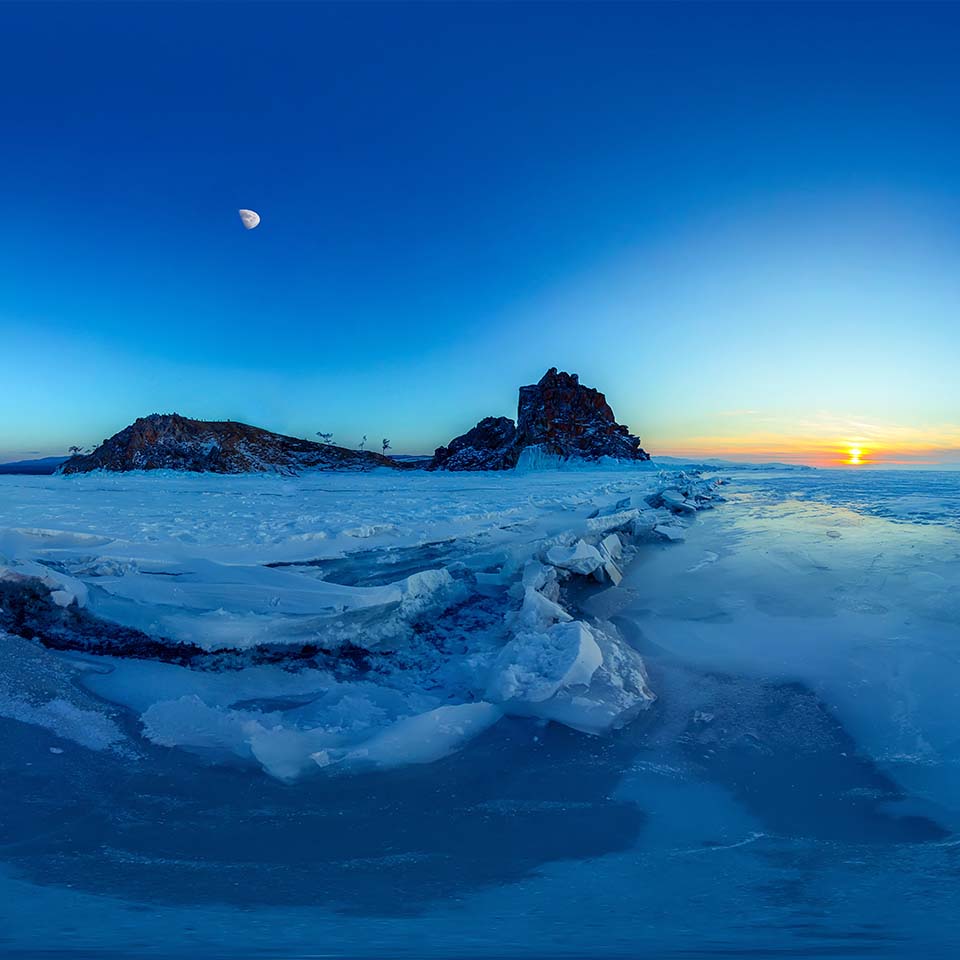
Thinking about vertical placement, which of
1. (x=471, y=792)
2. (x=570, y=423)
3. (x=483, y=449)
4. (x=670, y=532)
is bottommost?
(x=471, y=792)

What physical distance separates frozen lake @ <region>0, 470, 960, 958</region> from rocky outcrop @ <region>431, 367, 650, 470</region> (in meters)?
73.6

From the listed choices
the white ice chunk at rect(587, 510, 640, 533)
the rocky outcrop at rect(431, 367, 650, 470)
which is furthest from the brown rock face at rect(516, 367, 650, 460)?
the white ice chunk at rect(587, 510, 640, 533)

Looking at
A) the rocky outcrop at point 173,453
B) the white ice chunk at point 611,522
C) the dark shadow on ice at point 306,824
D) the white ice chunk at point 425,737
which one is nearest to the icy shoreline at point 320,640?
the white ice chunk at point 425,737

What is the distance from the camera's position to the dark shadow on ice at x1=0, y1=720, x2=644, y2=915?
1651mm

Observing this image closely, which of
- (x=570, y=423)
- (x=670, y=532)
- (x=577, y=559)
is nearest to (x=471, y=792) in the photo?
(x=577, y=559)

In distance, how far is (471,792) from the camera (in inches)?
83.6

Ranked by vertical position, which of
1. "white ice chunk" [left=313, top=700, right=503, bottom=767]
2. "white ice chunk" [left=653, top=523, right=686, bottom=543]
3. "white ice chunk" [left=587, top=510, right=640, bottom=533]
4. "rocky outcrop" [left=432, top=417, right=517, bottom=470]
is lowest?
"white ice chunk" [left=313, top=700, right=503, bottom=767]

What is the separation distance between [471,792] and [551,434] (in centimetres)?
7921

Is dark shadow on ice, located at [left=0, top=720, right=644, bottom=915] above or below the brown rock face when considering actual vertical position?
below

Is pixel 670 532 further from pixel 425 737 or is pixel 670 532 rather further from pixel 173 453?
pixel 173 453

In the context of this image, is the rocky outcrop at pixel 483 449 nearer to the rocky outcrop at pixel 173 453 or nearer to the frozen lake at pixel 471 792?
the rocky outcrop at pixel 173 453

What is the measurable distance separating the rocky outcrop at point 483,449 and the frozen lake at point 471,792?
75594 millimetres

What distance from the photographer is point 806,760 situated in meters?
2.31

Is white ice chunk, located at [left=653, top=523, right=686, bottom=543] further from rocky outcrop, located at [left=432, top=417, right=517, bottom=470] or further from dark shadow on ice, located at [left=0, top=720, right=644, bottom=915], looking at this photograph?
rocky outcrop, located at [left=432, top=417, right=517, bottom=470]
